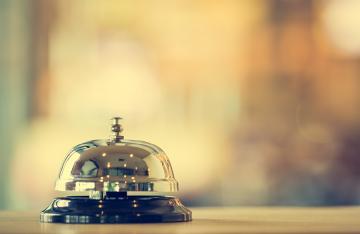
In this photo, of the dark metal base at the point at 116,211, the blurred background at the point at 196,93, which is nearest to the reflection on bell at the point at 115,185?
the dark metal base at the point at 116,211

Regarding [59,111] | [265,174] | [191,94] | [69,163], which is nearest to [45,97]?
[59,111]

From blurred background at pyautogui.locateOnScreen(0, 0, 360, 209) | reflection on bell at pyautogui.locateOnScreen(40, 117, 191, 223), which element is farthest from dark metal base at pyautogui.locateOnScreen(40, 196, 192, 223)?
blurred background at pyautogui.locateOnScreen(0, 0, 360, 209)

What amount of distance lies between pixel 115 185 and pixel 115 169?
22 mm

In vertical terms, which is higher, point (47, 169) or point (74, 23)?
point (74, 23)

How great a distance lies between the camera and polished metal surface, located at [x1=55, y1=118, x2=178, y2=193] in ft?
3.37

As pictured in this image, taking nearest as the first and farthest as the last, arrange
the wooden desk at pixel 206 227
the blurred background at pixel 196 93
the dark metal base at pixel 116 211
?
the wooden desk at pixel 206 227, the dark metal base at pixel 116 211, the blurred background at pixel 196 93

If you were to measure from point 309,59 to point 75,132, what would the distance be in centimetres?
69

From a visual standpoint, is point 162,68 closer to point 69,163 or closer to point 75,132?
point 75,132

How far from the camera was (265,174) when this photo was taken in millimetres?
2404

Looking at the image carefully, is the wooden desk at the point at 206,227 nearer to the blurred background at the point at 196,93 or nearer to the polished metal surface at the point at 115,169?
the polished metal surface at the point at 115,169

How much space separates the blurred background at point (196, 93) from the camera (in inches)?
93.5

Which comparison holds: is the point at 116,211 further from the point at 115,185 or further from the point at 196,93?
the point at 196,93

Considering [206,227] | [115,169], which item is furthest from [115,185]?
[206,227]

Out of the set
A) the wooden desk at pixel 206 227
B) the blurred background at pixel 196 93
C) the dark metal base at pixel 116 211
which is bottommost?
the wooden desk at pixel 206 227
